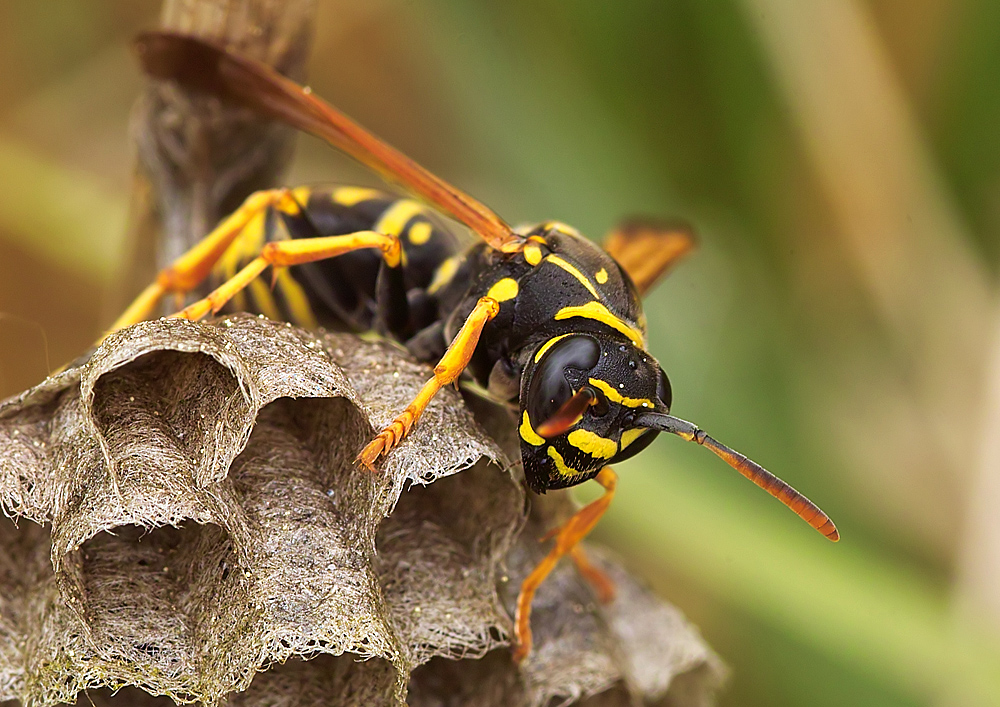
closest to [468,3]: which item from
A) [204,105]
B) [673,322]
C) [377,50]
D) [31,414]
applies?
[377,50]

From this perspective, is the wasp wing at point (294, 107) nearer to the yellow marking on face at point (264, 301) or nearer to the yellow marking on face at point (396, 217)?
the yellow marking on face at point (396, 217)

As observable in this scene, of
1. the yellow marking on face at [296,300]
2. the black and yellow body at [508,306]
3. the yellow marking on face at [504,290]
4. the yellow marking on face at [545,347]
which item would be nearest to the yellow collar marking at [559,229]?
the black and yellow body at [508,306]

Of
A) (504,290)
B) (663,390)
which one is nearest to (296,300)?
(504,290)

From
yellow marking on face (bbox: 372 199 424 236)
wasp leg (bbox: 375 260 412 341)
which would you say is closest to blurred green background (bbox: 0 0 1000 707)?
yellow marking on face (bbox: 372 199 424 236)

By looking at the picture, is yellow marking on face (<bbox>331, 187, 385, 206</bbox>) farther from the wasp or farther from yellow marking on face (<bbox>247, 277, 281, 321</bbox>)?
yellow marking on face (<bbox>247, 277, 281, 321</bbox>)

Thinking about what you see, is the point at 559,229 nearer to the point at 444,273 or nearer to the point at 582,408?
the point at 444,273

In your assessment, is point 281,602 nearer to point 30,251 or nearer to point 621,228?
point 621,228
